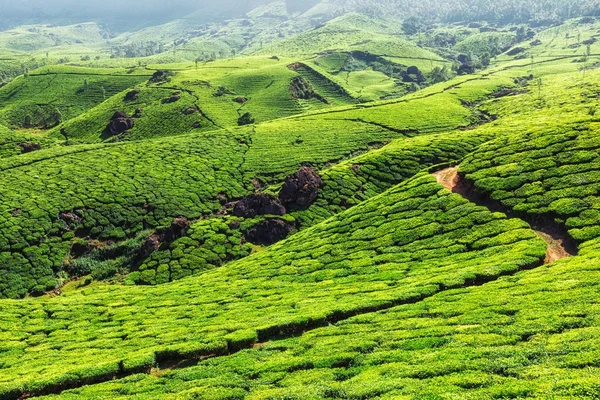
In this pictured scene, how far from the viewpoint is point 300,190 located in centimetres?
8025

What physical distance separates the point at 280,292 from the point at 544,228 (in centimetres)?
2856

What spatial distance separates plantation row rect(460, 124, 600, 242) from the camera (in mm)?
41625

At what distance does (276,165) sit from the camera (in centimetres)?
10681

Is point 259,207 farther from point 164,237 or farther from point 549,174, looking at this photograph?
point 549,174

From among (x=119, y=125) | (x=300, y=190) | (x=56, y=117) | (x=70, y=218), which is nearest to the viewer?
(x=70, y=218)

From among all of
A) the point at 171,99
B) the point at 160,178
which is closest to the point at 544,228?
the point at 160,178

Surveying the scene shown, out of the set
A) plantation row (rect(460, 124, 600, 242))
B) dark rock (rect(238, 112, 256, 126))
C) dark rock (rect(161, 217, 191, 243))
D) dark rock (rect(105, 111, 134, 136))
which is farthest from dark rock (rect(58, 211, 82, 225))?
dark rock (rect(238, 112, 256, 126))

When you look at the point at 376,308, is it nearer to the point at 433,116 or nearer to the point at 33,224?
the point at 33,224

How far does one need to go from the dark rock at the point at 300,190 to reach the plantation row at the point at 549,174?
30563mm

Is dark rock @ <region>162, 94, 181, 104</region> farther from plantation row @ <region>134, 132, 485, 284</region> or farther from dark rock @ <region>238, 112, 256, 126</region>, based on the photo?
plantation row @ <region>134, 132, 485, 284</region>

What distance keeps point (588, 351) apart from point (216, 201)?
78.0 meters

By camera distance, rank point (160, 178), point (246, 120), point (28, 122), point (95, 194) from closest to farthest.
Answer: point (95, 194) < point (160, 178) < point (246, 120) < point (28, 122)

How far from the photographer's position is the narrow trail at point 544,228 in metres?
37.8

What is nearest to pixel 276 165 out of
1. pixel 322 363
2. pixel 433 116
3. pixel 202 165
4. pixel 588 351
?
pixel 202 165
